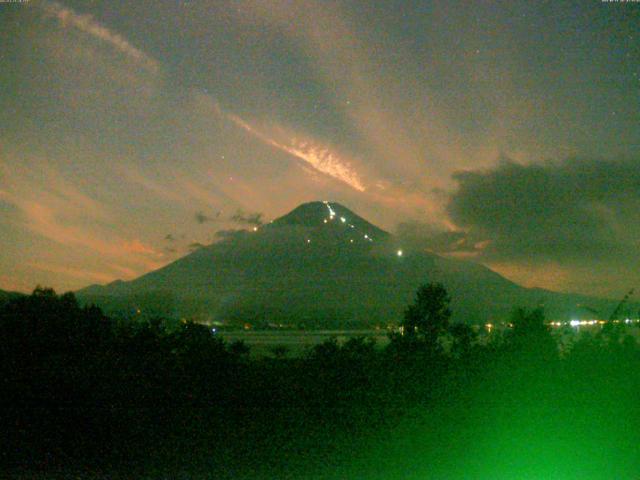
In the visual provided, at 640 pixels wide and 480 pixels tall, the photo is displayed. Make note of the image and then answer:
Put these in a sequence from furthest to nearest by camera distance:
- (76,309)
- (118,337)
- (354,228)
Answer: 1. (354,228)
2. (76,309)
3. (118,337)

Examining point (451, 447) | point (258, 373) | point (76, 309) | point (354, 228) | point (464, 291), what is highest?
point (354, 228)

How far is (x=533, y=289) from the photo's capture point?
97562mm

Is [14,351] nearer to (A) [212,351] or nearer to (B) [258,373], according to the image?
(A) [212,351]

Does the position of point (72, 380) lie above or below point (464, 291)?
below

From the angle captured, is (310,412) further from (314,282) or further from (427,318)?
(314,282)

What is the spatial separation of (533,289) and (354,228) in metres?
33.6

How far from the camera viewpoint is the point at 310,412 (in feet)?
33.6

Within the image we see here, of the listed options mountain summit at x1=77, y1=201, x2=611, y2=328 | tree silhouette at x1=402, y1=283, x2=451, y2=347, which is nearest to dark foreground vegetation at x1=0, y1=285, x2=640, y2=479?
tree silhouette at x1=402, y1=283, x2=451, y2=347

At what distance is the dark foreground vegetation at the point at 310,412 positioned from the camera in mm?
8555

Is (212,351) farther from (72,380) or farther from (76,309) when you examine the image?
(76,309)

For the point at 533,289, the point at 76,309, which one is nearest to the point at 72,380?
the point at 76,309

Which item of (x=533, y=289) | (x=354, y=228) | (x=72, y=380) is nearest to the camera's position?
(x=72, y=380)

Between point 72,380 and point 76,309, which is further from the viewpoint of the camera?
point 76,309

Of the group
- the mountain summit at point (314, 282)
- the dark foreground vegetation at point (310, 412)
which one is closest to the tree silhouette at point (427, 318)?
the dark foreground vegetation at point (310, 412)
